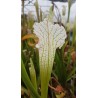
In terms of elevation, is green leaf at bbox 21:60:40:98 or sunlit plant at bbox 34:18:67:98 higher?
sunlit plant at bbox 34:18:67:98

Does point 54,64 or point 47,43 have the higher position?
point 47,43

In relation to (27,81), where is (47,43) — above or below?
above

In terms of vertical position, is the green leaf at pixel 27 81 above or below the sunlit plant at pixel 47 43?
below
